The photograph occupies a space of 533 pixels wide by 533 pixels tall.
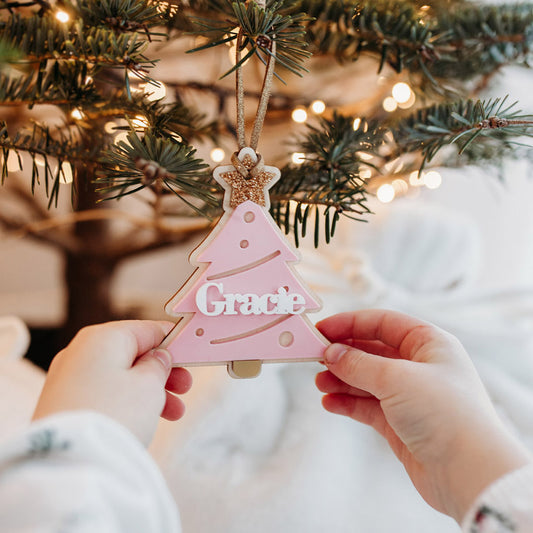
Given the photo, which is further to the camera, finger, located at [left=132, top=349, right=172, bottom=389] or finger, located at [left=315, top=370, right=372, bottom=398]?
finger, located at [left=315, top=370, right=372, bottom=398]

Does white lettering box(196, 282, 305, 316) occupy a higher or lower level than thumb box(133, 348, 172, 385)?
higher

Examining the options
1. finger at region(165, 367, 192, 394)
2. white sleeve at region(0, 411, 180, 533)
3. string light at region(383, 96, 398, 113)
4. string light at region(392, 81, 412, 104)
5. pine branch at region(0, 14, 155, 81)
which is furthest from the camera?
string light at region(383, 96, 398, 113)

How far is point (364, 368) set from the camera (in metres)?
0.39

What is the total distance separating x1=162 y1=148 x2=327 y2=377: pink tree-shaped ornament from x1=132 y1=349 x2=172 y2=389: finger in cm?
1

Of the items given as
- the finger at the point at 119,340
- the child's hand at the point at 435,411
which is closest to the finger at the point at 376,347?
the child's hand at the point at 435,411

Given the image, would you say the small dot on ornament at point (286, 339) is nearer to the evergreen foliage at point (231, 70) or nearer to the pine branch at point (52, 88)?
the evergreen foliage at point (231, 70)

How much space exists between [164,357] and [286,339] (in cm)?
12

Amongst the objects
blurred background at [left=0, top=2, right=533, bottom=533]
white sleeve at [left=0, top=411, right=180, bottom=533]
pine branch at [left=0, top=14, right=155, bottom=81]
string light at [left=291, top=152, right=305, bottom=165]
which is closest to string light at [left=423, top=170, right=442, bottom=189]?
blurred background at [left=0, top=2, right=533, bottom=533]

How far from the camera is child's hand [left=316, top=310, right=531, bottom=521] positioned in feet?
1.03

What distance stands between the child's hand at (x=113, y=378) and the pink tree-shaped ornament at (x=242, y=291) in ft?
0.12

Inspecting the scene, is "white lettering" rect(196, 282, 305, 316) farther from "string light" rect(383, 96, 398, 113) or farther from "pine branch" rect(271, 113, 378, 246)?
"string light" rect(383, 96, 398, 113)

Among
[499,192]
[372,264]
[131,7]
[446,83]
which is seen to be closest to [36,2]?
[131,7]

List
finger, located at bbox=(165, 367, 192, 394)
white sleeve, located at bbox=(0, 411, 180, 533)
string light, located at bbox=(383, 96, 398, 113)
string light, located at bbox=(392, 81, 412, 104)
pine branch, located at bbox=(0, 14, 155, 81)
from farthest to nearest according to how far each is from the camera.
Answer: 1. string light, located at bbox=(383, 96, 398, 113)
2. string light, located at bbox=(392, 81, 412, 104)
3. finger, located at bbox=(165, 367, 192, 394)
4. pine branch, located at bbox=(0, 14, 155, 81)
5. white sleeve, located at bbox=(0, 411, 180, 533)

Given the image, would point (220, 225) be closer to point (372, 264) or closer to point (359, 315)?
point (359, 315)
